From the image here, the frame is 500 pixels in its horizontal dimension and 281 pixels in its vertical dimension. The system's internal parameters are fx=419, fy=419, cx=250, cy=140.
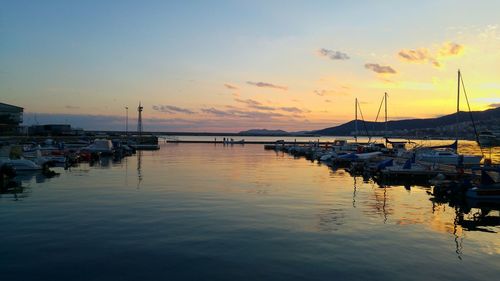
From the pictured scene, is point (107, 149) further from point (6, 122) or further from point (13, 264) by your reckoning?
point (13, 264)

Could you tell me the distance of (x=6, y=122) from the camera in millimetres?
110188

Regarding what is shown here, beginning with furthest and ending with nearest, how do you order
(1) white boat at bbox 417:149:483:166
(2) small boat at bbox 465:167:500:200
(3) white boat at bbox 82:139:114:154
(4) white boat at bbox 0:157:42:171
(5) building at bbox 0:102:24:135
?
(5) building at bbox 0:102:24:135
(3) white boat at bbox 82:139:114:154
(1) white boat at bbox 417:149:483:166
(4) white boat at bbox 0:157:42:171
(2) small boat at bbox 465:167:500:200

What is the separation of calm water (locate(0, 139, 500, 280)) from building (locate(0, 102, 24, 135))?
3462 inches

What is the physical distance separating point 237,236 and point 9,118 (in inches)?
4395

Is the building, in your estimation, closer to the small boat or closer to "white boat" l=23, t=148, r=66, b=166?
"white boat" l=23, t=148, r=66, b=166

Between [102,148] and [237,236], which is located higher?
[102,148]

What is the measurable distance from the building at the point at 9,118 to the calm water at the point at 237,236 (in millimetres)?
87935

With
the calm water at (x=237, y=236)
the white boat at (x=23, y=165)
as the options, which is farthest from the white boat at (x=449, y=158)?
the white boat at (x=23, y=165)

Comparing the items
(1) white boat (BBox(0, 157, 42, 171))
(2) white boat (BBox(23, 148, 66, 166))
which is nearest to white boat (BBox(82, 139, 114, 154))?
(2) white boat (BBox(23, 148, 66, 166))

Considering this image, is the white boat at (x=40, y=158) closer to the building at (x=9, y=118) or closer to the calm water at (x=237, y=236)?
the calm water at (x=237, y=236)

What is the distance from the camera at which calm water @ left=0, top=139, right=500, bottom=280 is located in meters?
14.5

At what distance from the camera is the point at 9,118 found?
11075 cm

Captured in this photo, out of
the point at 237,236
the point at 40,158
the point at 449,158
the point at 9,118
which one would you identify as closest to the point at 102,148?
the point at 40,158

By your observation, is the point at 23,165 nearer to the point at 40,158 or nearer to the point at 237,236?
the point at 40,158
